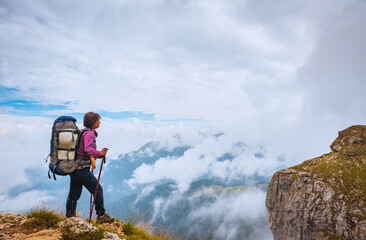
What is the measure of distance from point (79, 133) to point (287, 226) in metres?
88.1

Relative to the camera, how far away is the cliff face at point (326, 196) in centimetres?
5859

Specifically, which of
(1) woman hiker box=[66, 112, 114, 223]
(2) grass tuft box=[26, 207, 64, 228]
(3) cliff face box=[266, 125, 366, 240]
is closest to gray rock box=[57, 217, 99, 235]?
(2) grass tuft box=[26, 207, 64, 228]

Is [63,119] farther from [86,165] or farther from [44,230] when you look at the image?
[44,230]

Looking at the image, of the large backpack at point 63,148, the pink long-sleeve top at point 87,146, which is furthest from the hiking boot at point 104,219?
the pink long-sleeve top at point 87,146

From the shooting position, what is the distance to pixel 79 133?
7.80 meters

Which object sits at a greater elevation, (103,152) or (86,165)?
(103,152)

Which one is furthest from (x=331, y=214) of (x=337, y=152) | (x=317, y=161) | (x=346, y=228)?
(x=337, y=152)

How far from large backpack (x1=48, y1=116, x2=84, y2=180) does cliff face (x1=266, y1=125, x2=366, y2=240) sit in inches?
2922

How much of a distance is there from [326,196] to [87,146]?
74.8 meters

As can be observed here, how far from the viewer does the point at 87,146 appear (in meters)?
7.56

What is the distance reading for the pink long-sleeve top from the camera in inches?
296

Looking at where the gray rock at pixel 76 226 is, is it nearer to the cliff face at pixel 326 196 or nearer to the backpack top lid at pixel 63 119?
the backpack top lid at pixel 63 119

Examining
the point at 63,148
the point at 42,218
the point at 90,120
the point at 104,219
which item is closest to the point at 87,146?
the point at 63,148

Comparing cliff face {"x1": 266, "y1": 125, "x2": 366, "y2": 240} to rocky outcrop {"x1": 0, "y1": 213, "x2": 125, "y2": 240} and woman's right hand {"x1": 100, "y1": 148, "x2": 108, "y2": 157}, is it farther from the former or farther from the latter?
rocky outcrop {"x1": 0, "y1": 213, "x2": 125, "y2": 240}
